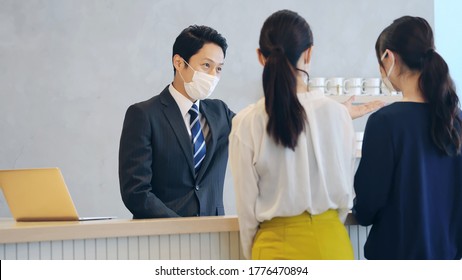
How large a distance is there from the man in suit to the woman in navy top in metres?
0.68

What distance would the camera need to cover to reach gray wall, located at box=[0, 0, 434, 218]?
12.8 ft

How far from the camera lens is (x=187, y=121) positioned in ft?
8.75

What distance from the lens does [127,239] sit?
2195 millimetres

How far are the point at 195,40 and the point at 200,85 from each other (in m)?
0.15

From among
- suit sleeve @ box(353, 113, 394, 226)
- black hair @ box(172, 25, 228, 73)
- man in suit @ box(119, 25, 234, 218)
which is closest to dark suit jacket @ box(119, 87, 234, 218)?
man in suit @ box(119, 25, 234, 218)

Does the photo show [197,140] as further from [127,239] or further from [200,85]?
[127,239]

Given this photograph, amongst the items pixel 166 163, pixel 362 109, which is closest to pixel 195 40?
pixel 166 163

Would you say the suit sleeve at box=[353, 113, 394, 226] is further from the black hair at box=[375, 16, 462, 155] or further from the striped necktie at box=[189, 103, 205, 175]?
the striped necktie at box=[189, 103, 205, 175]

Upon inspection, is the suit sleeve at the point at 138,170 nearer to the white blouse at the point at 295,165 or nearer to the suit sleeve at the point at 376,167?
the white blouse at the point at 295,165

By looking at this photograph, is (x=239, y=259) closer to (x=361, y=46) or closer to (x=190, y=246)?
(x=190, y=246)

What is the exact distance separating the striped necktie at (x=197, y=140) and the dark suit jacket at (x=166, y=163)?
0.02 m
